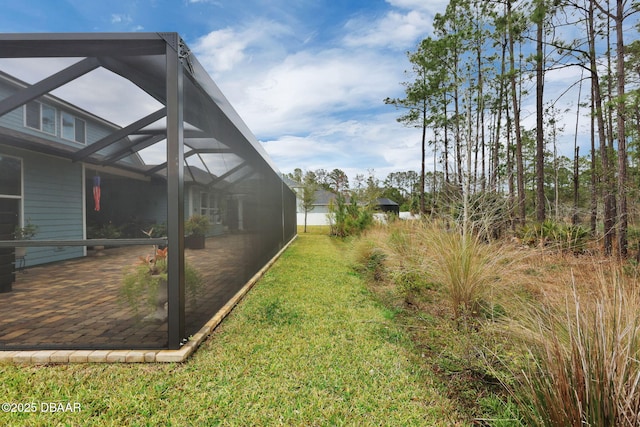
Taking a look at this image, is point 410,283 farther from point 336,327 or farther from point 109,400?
point 109,400

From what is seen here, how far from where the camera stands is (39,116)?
2.57 m

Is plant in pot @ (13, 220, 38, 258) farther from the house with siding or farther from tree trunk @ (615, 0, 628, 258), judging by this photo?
tree trunk @ (615, 0, 628, 258)

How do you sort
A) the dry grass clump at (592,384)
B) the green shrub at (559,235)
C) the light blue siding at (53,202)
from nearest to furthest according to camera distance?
the dry grass clump at (592,384) → the light blue siding at (53,202) → the green shrub at (559,235)

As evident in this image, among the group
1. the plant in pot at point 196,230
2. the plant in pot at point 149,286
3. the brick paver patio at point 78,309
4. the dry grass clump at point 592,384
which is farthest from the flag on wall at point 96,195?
the dry grass clump at point 592,384

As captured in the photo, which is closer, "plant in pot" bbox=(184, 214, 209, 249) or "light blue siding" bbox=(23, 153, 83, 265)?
"light blue siding" bbox=(23, 153, 83, 265)

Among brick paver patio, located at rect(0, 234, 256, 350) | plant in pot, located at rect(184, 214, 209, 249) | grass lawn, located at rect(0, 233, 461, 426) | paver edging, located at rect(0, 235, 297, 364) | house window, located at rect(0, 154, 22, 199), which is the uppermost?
house window, located at rect(0, 154, 22, 199)

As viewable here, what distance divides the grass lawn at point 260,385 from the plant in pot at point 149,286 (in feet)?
1.47

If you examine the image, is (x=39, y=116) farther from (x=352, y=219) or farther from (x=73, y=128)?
(x=352, y=219)

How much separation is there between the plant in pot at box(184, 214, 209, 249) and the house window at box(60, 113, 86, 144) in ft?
3.93

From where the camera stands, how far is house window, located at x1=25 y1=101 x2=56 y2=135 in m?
2.56

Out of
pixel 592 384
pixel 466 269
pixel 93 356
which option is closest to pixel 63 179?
pixel 93 356

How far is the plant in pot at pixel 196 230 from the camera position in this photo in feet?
8.90

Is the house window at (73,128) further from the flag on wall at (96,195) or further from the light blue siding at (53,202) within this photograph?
the flag on wall at (96,195)

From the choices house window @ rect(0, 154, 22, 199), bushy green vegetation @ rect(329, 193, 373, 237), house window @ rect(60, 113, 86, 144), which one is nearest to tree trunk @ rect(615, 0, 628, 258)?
bushy green vegetation @ rect(329, 193, 373, 237)
